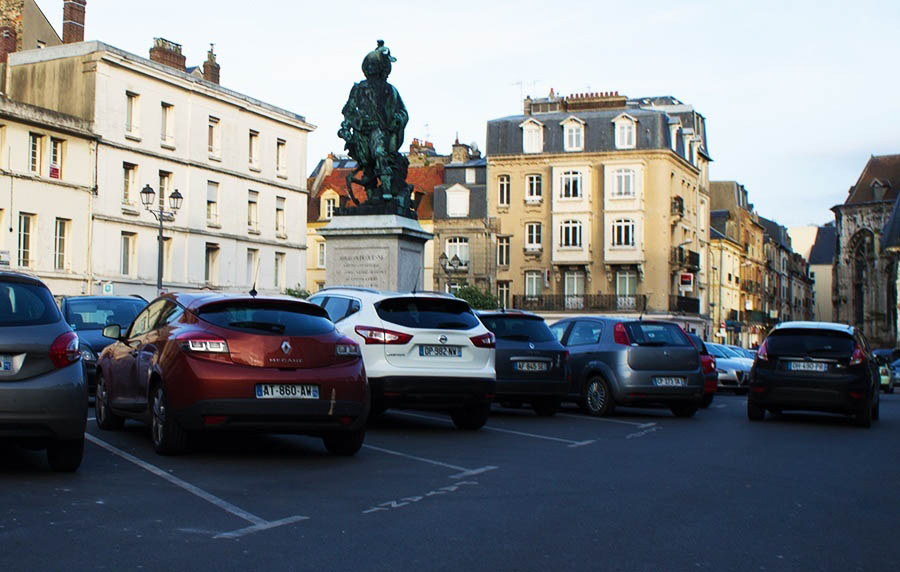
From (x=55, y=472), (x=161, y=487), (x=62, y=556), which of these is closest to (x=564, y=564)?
(x=62, y=556)

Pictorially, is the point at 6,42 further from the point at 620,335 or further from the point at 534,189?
the point at 620,335

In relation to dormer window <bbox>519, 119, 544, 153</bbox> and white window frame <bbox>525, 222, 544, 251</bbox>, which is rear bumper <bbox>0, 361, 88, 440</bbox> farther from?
dormer window <bbox>519, 119, 544, 153</bbox>

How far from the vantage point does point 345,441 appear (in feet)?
36.1

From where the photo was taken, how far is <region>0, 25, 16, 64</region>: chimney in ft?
176

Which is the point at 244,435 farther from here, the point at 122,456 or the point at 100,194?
the point at 100,194

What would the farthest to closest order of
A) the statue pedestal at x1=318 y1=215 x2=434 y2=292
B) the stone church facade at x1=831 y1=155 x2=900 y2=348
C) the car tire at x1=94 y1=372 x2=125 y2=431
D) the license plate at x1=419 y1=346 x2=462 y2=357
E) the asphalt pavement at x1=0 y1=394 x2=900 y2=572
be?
1. the stone church facade at x1=831 y1=155 x2=900 y2=348
2. the statue pedestal at x1=318 y1=215 x2=434 y2=292
3. the license plate at x1=419 y1=346 x2=462 y2=357
4. the car tire at x1=94 y1=372 x2=125 y2=431
5. the asphalt pavement at x1=0 y1=394 x2=900 y2=572

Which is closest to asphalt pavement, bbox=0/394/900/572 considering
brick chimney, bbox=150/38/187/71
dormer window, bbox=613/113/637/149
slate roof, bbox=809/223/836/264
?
Answer: brick chimney, bbox=150/38/187/71

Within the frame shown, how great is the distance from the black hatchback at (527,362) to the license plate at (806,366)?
342 cm

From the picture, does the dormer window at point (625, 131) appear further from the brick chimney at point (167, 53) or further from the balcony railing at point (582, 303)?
the brick chimney at point (167, 53)

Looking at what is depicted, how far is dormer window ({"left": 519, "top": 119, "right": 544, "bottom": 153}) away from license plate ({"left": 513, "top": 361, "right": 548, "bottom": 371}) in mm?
52039

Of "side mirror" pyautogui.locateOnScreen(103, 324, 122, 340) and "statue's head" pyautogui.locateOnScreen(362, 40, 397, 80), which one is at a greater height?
"statue's head" pyautogui.locateOnScreen(362, 40, 397, 80)

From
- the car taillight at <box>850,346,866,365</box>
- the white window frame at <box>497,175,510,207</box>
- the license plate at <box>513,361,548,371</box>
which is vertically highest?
the white window frame at <box>497,175,510,207</box>

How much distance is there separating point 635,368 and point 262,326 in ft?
28.0

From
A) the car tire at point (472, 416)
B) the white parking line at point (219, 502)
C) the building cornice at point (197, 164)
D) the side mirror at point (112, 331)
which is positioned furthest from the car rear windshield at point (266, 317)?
the building cornice at point (197, 164)
